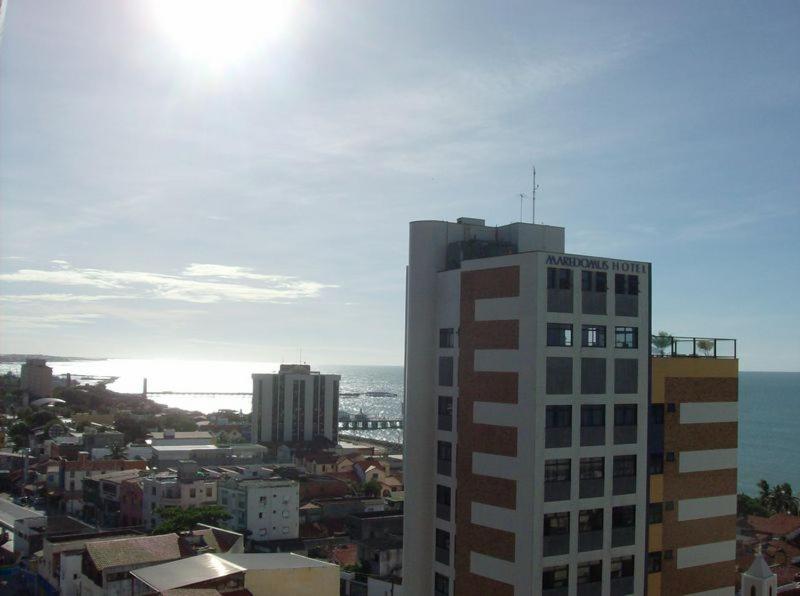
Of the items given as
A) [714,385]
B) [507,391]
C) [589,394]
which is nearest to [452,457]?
[507,391]

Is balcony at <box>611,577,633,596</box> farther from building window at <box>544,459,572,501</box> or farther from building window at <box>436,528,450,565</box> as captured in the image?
building window at <box>436,528,450,565</box>

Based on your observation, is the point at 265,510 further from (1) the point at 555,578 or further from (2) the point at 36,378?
(2) the point at 36,378

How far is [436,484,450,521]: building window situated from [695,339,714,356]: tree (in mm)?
10501

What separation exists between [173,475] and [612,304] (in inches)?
2486

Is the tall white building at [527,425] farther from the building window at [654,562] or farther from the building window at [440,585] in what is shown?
the building window at [654,562]

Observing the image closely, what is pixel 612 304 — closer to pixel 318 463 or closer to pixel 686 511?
pixel 686 511

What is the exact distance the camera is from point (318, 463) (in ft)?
351

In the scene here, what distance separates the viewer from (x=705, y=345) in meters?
28.7

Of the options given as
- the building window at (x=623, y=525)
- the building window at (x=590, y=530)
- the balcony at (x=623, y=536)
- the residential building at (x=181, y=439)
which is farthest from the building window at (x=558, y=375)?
the residential building at (x=181, y=439)

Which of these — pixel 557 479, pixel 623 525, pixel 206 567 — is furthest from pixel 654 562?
pixel 206 567

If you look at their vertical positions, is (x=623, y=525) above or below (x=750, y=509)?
above

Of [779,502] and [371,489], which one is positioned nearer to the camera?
[779,502]

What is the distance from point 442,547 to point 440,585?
1.38 metres

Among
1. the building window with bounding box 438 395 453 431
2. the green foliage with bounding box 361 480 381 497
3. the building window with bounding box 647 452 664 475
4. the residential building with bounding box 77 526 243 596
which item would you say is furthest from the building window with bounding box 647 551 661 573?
the green foliage with bounding box 361 480 381 497
